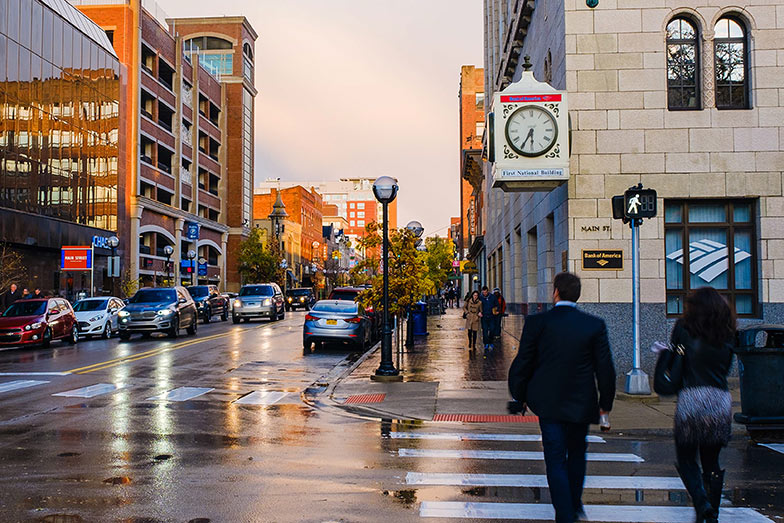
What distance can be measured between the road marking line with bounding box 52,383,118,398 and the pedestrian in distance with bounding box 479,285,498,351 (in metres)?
11.1

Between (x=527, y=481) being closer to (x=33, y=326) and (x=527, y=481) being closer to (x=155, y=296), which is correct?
(x=33, y=326)

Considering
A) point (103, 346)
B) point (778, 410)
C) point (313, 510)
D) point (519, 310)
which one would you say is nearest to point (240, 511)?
point (313, 510)

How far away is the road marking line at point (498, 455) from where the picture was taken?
27.4 ft

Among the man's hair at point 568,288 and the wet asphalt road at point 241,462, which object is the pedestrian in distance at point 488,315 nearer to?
the wet asphalt road at point 241,462

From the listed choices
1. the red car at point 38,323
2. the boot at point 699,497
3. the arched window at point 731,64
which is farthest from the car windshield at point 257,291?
the boot at point 699,497

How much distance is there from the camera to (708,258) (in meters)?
16.0

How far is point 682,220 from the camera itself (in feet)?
52.4

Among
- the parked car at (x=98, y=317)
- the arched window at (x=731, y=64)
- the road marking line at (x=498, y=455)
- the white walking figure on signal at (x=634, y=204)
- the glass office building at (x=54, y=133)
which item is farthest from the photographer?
the glass office building at (x=54, y=133)

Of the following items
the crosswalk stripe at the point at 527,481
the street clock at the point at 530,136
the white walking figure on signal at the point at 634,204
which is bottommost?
the crosswalk stripe at the point at 527,481

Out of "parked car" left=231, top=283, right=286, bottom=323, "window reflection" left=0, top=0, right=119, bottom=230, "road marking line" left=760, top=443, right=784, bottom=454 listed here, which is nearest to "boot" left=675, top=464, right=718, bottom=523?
"road marking line" left=760, top=443, right=784, bottom=454

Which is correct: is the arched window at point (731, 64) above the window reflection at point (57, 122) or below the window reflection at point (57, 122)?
below

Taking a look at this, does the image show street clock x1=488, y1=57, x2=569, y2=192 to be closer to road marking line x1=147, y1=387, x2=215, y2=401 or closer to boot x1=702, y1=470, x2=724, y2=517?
road marking line x1=147, y1=387, x2=215, y2=401

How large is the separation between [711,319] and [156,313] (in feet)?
81.0

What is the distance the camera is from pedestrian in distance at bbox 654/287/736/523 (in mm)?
5535
